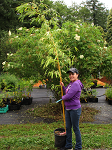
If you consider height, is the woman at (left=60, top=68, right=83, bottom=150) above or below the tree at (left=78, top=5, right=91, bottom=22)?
below

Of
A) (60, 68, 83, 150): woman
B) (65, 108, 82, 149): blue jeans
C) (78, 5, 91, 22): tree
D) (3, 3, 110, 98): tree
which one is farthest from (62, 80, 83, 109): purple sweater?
(78, 5, 91, 22): tree

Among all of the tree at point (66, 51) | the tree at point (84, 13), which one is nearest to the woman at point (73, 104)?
the tree at point (66, 51)

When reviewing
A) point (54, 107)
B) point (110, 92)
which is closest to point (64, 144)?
point (54, 107)

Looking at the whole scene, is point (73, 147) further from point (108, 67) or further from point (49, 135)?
point (108, 67)

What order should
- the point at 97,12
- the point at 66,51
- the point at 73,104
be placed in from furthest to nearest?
the point at 97,12 < the point at 66,51 < the point at 73,104

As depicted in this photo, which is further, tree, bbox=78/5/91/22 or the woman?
tree, bbox=78/5/91/22

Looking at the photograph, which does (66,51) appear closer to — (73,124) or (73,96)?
(73,96)

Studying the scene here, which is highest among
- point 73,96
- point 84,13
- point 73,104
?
point 84,13

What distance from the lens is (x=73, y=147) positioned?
3326 mm

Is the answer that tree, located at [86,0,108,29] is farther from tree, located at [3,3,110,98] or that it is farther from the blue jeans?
the blue jeans

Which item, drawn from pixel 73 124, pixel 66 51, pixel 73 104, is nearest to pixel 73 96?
pixel 73 104

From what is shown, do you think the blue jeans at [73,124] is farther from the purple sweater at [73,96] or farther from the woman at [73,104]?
the purple sweater at [73,96]

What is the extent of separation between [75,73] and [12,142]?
2137mm

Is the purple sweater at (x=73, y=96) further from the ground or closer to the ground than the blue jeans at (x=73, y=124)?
further from the ground
